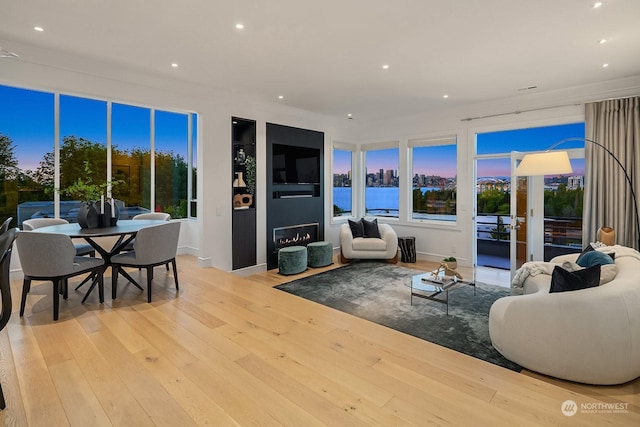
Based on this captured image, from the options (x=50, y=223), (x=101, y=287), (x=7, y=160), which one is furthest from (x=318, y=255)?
(x=7, y=160)

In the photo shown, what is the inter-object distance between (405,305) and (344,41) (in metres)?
3.00

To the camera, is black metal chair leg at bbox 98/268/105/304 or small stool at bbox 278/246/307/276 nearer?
black metal chair leg at bbox 98/268/105/304

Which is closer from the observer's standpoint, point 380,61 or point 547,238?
point 380,61

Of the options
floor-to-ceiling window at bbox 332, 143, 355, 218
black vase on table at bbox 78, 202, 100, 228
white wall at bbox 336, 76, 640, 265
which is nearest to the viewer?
black vase on table at bbox 78, 202, 100, 228

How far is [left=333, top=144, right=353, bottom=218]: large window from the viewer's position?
7547 millimetres

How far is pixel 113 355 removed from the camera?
8.58 feet

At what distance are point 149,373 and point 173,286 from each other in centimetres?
214

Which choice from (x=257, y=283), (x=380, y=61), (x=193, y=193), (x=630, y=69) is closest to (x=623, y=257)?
(x=630, y=69)

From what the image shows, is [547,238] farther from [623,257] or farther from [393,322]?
[393,322]

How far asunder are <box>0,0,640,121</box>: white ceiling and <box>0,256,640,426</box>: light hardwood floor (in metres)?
2.82

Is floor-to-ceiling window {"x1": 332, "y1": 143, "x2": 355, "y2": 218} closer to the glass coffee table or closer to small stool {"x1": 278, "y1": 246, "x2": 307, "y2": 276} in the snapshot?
small stool {"x1": 278, "y1": 246, "x2": 307, "y2": 276}

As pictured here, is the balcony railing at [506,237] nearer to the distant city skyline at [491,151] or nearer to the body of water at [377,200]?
the distant city skyline at [491,151]

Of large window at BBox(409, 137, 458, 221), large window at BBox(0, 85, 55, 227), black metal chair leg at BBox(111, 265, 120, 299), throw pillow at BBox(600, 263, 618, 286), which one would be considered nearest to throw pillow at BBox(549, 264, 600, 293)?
throw pillow at BBox(600, 263, 618, 286)

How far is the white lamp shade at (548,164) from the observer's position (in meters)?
4.02
